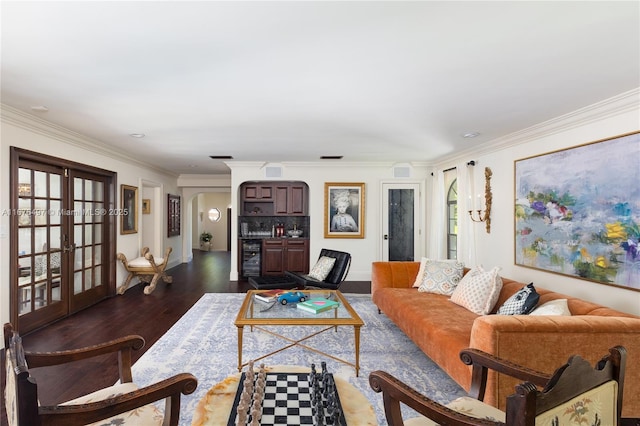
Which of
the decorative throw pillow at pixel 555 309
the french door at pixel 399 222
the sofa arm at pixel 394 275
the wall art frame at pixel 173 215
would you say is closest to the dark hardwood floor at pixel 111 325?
the french door at pixel 399 222

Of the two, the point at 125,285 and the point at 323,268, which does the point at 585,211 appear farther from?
the point at 125,285

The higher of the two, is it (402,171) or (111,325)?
(402,171)

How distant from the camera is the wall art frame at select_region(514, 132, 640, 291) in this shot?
2652 mm

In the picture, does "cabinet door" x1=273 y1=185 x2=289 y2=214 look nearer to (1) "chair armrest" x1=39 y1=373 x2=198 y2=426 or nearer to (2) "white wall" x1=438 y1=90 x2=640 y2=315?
(2) "white wall" x1=438 y1=90 x2=640 y2=315

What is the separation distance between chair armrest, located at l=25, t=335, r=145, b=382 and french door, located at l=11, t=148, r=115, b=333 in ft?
8.03

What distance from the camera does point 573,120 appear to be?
315cm

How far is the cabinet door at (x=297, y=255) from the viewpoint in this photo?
6621 millimetres

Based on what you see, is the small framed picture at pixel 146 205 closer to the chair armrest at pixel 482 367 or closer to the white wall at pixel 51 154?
the white wall at pixel 51 154

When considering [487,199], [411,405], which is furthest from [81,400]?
[487,199]

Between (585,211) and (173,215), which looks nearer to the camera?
(585,211)

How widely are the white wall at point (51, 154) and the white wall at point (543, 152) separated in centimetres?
540

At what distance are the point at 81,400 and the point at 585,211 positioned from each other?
13.0ft

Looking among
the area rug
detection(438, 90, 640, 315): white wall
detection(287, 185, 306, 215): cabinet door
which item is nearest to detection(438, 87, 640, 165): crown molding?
detection(438, 90, 640, 315): white wall

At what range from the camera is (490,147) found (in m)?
4.43
